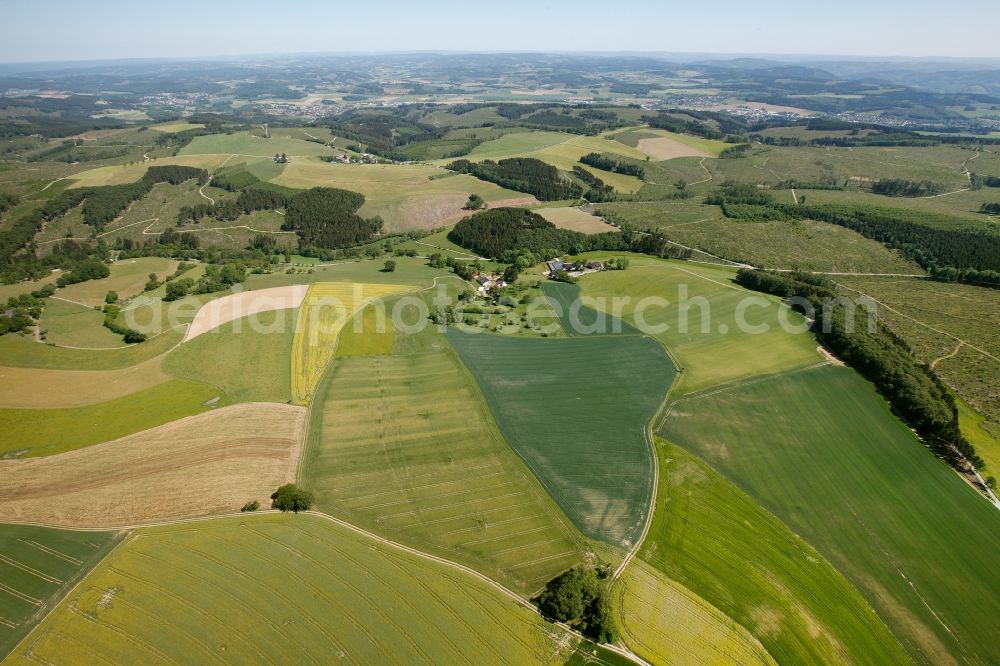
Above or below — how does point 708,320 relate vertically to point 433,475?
above

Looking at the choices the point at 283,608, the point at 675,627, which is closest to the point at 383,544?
the point at 283,608

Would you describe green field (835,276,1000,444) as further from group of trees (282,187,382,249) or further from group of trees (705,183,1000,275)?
group of trees (282,187,382,249)

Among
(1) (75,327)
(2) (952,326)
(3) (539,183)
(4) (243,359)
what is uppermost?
(3) (539,183)

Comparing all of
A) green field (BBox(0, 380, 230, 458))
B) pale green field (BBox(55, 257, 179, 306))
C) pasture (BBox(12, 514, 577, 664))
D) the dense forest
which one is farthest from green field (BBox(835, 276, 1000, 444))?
pale green field (BBox(55, 257, 179, 306))

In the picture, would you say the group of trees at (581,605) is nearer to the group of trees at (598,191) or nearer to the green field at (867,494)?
the green field at (867,494)

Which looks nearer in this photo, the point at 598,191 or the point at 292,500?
the point at 292,500

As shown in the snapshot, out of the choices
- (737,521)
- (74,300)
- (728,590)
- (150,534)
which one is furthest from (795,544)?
(74,300)

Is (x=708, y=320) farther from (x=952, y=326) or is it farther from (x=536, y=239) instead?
(x=536, y=239)
